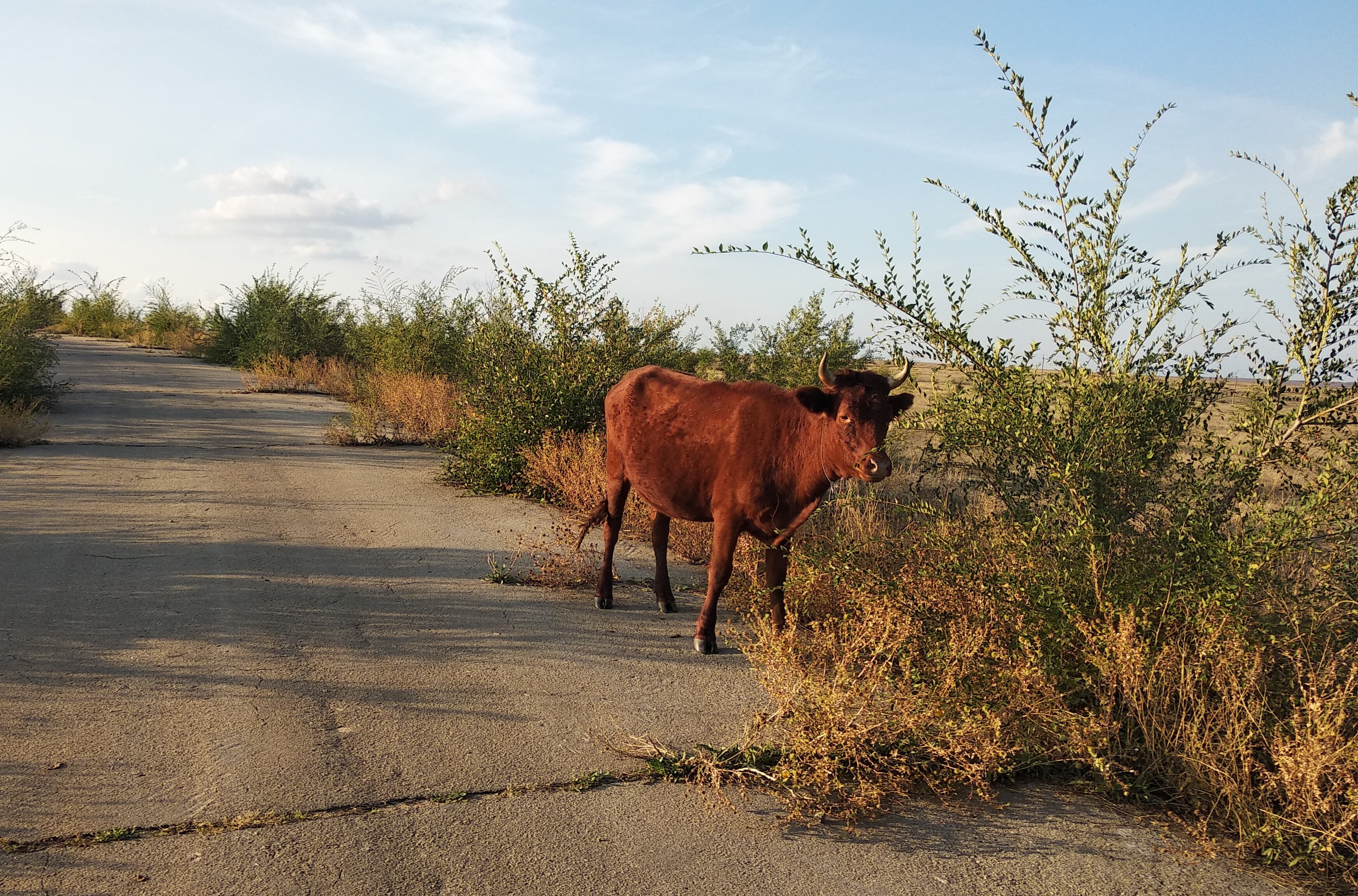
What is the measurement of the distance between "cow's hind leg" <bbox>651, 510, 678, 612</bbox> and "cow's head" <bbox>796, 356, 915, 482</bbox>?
5.67ft

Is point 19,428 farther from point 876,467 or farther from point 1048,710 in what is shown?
point 1048,710

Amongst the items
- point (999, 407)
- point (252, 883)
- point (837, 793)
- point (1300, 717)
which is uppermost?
point (999, 407)

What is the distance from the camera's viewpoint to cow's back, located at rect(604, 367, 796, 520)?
6.19 metres

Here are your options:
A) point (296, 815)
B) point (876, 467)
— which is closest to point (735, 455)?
point (876, 467)

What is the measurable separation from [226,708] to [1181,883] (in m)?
4.44

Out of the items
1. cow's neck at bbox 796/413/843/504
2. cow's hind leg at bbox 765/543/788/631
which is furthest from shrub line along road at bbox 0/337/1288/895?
cow's neck at bbox 796/413/843/504

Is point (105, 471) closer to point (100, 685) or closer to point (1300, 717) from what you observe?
point (100, 685)

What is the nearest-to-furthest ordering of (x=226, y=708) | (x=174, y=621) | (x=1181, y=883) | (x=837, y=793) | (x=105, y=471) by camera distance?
(x=1181, y=883)
(x=837, y=793)
(x=226, y=708)
(x=174, y=621)
(x=105, y=471)

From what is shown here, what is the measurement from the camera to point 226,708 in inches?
185

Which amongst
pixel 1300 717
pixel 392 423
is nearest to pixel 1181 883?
pixel 1300 717

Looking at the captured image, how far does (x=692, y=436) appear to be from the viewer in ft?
21.5

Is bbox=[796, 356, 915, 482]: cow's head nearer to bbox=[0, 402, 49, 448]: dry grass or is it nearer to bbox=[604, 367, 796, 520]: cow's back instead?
bbox=[604, 367, 796, 520]: cow's back

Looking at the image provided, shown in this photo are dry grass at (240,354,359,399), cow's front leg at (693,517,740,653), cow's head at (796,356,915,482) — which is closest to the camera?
cow's head at (796,356,915,482)

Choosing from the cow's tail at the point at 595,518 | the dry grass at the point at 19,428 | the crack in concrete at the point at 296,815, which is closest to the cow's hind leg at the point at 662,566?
the cow's tail at the point at 595,518
